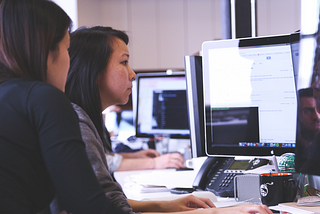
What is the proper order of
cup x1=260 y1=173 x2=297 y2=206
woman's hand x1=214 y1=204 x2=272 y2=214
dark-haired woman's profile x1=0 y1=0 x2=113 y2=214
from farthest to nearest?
1. cup x1=260 y1=173 x2=297 y2=206
2. woman's hand x1=214 y1=204 x2=272 y2=214
3. dark-haired woman's profile x1=0 y1=0 x2=113 y2=214

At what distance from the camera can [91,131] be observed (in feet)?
2.82

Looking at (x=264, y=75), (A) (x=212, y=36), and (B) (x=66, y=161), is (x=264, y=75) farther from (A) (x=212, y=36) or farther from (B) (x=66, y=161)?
(A) (x=212, y=36)

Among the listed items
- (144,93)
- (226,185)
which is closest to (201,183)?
(226,185)

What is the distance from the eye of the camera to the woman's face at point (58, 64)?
0.69 m

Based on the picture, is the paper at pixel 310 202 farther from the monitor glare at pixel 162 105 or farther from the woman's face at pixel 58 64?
the monitor glare at pixel 162 105

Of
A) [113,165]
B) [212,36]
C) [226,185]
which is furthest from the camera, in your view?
[212,36]

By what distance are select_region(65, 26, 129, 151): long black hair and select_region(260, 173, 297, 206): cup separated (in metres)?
0.51

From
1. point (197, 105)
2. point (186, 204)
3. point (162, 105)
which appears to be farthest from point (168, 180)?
point (162, 105)

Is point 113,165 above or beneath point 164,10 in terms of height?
beneath

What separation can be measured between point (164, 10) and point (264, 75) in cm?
407

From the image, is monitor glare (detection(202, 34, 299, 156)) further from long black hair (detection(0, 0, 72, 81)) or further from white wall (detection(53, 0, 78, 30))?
white wall (detection(53, 0, 78, 30))

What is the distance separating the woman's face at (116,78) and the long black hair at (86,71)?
0.9 inches

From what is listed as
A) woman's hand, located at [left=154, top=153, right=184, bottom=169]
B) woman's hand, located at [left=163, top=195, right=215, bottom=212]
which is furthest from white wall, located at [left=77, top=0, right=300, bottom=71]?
woman's hand, located at [left=163, top=195, right=215, bottom=212]

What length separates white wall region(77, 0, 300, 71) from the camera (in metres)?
4.93
